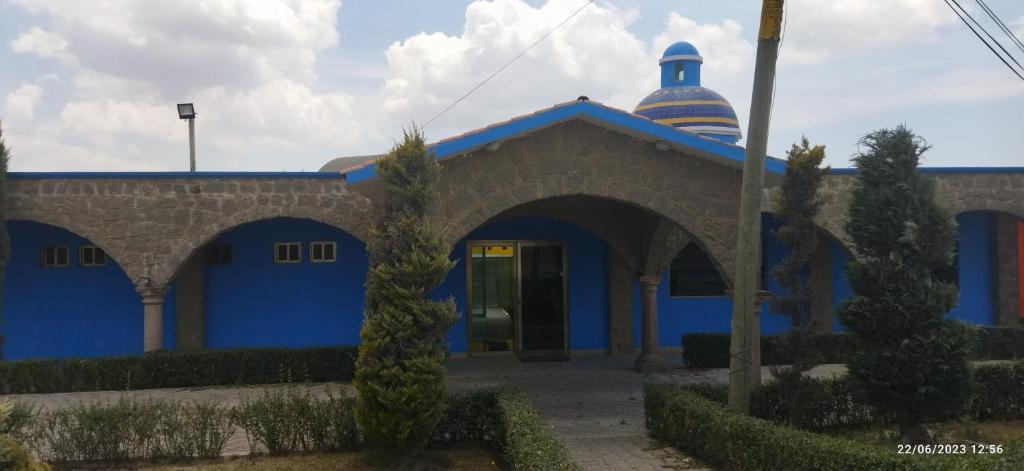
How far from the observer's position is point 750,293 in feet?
24.3

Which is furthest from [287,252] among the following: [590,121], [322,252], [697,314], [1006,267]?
[1006,267]

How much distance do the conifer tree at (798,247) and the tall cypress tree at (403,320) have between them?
140 inches

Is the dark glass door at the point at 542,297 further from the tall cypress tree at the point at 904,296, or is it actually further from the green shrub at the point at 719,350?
the tall cypress tree at the point at 904,296

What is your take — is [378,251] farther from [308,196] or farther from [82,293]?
[82,293]

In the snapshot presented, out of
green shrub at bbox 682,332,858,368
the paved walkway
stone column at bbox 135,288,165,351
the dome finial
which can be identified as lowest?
the paved walkway

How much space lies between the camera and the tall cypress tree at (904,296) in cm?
691

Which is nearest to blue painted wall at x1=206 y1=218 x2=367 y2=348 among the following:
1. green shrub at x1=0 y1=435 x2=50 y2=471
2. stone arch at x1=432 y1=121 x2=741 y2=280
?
stone arch at x1=432 y1=121 x2=741 y2=280

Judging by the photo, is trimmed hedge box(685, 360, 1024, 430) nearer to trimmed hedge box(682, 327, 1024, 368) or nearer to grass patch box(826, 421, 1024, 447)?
grass patch box(826, 421, 1024, 447)

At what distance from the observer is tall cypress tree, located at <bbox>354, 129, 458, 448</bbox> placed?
275 inches

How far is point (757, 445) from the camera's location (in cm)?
641

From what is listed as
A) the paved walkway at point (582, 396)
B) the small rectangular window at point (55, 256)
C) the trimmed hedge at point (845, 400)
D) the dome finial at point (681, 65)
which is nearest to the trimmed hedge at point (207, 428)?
the paved walkway at point (582, 396)

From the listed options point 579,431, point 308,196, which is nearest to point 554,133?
point 579,431

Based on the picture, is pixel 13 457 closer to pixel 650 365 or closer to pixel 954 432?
pixel 954 432

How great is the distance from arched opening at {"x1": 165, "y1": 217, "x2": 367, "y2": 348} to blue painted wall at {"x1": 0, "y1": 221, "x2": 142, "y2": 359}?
1.02 meters
